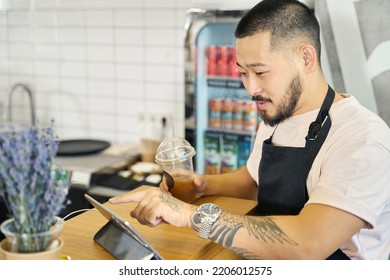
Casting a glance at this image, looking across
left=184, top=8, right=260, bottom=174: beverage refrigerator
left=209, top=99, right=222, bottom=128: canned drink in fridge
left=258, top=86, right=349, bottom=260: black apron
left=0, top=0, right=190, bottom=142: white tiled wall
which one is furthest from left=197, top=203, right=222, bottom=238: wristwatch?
left=0, top=0, right=190, bottom=142: white tiled wall

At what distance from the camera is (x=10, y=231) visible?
0.96 m

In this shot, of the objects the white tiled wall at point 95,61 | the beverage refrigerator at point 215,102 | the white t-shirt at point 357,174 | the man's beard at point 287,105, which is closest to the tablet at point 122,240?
the white t-shirt at point 357,174

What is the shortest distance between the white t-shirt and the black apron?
1.0 inches

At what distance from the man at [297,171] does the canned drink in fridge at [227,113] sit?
1.04 m

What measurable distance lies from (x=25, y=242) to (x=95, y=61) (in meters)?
2.77

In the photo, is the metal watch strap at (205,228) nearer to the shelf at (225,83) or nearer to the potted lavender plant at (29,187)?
the potted lavender plant at (29,187)

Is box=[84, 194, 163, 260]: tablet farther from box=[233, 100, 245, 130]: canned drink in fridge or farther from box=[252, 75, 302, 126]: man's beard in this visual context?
box=[233, 100, 245, 130]: canned drink in fridge

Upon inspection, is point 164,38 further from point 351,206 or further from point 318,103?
point 351,206

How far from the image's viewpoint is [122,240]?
1243 mm

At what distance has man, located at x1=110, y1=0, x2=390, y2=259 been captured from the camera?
1345 mm

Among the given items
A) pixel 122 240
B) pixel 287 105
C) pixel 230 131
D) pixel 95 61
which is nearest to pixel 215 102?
pixel 230 131

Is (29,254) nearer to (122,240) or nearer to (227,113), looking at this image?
(122,240)
